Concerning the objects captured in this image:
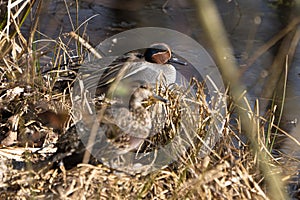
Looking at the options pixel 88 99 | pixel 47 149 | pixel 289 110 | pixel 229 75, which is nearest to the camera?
pixel 229 75

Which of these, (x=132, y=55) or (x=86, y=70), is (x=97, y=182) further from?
(x=132, y=55)

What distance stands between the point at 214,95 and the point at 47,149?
107cm

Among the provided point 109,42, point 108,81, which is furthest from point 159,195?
point 109,42

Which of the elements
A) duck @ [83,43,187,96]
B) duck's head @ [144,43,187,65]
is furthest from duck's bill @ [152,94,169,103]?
duck's head @ [144,43,187,65]

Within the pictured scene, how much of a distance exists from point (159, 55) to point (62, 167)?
2.05m

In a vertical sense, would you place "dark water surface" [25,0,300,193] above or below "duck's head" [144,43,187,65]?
below

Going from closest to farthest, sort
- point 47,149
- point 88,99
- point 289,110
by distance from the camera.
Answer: point 47,149, point 88,99, point 289,110

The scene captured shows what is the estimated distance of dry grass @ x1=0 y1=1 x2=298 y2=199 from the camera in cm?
384

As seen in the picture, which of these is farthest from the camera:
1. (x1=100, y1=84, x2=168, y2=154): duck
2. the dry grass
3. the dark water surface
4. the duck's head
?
the dark water surface

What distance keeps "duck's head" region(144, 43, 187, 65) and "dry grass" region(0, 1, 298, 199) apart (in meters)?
0.87

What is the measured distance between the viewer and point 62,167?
4004 mm

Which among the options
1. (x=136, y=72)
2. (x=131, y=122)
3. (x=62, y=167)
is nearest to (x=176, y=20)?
(x=136, y=72)

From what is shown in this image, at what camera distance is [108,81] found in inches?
196

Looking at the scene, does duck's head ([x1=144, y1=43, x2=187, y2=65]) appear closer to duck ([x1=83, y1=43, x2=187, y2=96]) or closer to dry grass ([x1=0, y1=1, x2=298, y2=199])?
duck ([x1=83, y1=43, x2=187, y2=96])
